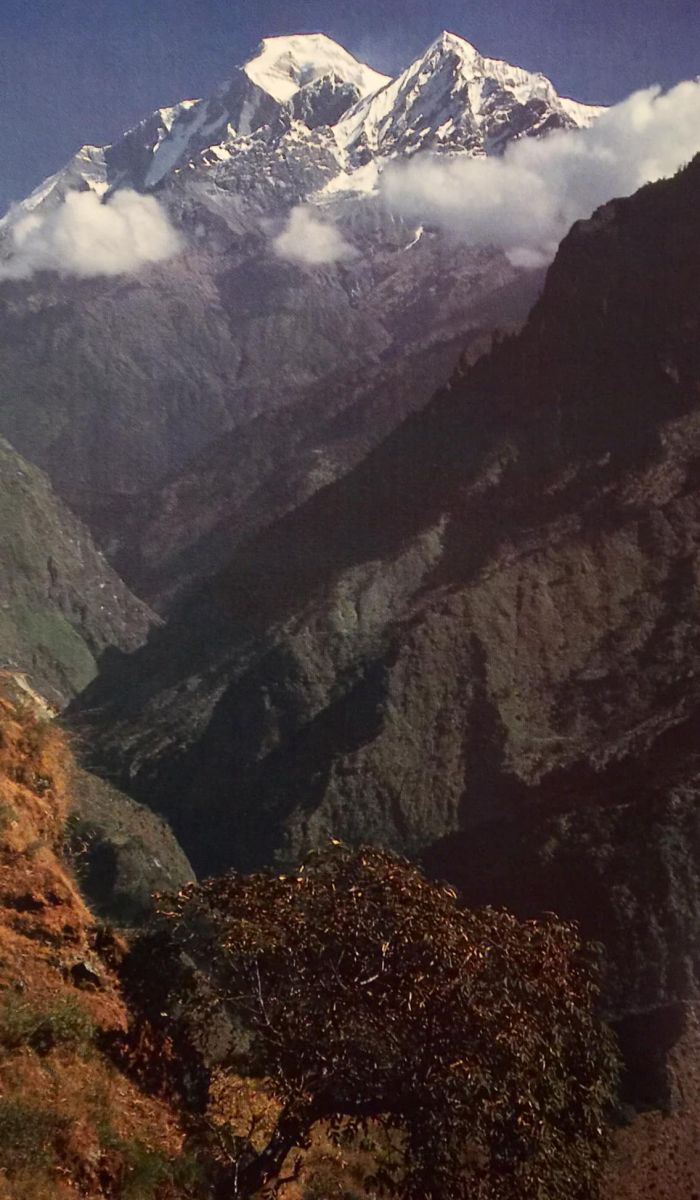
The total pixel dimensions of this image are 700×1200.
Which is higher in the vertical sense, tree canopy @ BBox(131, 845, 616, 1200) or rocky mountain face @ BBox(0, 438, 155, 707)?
rocky mountain face @ BBox(0, 438, 155, 707)

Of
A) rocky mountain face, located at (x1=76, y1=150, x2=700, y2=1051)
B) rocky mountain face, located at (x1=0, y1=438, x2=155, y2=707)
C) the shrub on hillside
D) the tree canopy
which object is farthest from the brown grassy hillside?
rocky mountain face, located at (x1=0, y1=438, x2=155, y2=707)

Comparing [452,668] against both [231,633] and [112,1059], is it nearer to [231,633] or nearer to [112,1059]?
[231,633]

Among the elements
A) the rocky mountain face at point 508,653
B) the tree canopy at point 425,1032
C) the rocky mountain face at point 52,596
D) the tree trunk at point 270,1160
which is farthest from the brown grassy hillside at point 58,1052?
the rocky mountain face at point 52,596

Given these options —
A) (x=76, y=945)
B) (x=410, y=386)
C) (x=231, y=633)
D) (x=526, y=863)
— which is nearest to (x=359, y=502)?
(x=231, y=633)

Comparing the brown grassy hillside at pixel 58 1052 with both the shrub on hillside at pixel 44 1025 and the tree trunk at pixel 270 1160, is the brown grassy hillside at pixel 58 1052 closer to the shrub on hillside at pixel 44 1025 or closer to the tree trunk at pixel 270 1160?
the shrub on hillside at pixel 44 1025

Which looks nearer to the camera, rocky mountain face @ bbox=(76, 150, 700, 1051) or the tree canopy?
the tree canopy

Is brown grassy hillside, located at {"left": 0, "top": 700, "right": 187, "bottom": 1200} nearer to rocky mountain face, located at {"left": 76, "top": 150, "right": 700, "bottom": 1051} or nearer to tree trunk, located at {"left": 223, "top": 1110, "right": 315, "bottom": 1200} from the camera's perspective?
tree trunk, located at {"left": 223, "top": 1110, "right": 315, "bottom": 1200}

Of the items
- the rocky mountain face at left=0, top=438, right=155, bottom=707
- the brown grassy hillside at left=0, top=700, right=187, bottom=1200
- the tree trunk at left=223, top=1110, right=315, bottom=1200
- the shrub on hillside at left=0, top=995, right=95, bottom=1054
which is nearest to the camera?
the brown grassy hillside at left=0, top=700, right=187, bottom=1200
